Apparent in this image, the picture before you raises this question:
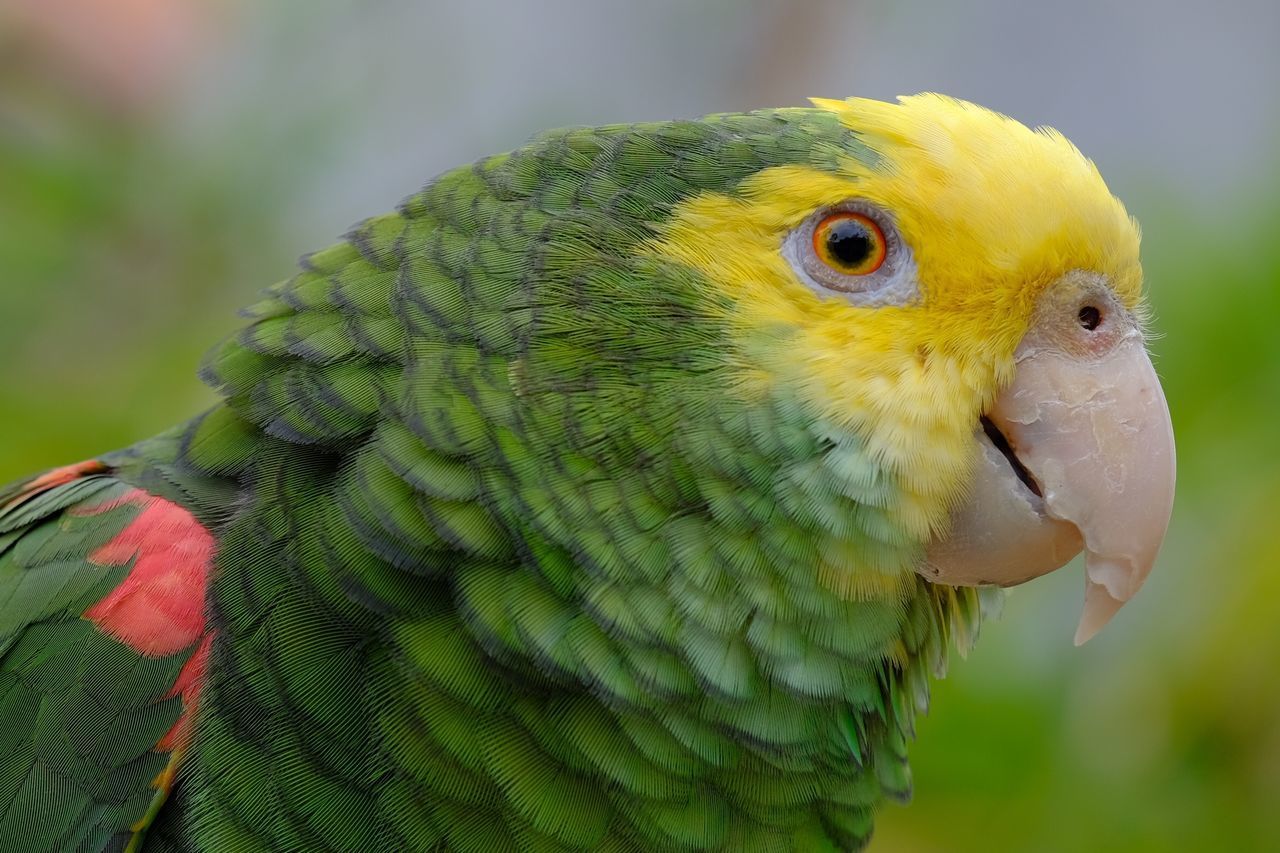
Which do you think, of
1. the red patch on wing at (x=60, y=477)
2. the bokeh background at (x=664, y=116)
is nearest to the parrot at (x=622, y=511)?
the red patch on wing at (x=60, y=477)

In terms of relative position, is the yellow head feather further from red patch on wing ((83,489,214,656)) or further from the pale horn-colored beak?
red patch on wing ((83,489,214,656))

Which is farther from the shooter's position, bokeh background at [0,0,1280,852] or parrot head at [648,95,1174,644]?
bokeh background at [0,0,1280,852]

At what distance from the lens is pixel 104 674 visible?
124cm

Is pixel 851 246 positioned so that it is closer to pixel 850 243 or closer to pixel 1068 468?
pixel 850 243

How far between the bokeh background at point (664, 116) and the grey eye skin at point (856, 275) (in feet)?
4.38

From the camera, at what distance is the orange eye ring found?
123 cm

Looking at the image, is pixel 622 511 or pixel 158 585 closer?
pixel 622 511

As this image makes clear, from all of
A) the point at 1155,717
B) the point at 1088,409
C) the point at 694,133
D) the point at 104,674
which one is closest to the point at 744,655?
the point at 1088,409

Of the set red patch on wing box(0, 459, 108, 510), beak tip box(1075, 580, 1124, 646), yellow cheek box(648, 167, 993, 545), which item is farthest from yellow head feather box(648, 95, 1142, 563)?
red patch on wing box(0, 459, 108, 510)

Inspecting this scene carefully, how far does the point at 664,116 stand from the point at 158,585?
9.50 ft

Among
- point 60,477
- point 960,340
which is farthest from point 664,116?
point 960,340

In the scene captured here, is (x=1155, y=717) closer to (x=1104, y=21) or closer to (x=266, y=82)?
(x=266, y=82)

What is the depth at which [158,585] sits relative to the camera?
4.10 feet

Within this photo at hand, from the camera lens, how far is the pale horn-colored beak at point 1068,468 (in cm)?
121
